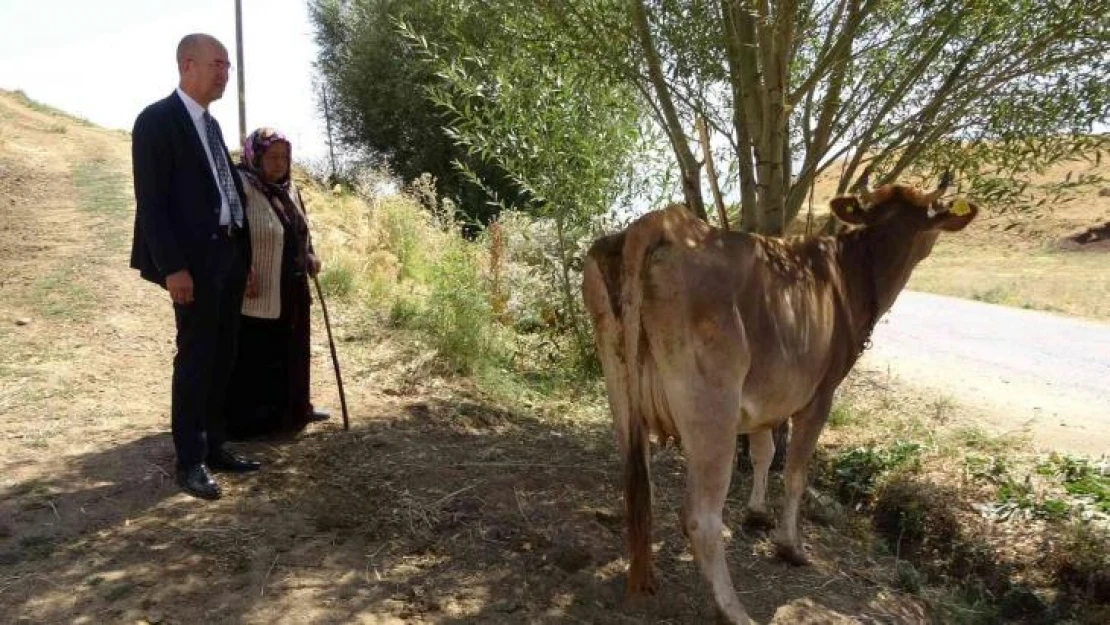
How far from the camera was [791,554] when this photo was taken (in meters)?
4.86

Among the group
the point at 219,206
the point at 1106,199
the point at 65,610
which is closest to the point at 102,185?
the point at 219,206

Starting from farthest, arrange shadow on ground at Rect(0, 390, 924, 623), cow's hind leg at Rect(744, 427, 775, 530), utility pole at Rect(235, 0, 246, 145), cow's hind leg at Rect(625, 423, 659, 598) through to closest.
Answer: utility pole at Rect(235, 0, 246, 145)
cow's hind leg at Rect(744, 427, 775, 530)
cow's hind leg at Rect(625, 423, 659, 598)
shadow on ground at Rect(0, 390, 924, 623)

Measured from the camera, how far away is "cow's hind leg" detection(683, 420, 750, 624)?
3.94 meters

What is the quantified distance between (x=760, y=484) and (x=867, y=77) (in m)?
3.13

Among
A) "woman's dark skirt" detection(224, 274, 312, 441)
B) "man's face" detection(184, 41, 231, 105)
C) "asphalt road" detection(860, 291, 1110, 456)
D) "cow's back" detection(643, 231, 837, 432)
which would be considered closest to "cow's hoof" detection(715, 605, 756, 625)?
"cow's back" detection(643, 231, 837, 432)

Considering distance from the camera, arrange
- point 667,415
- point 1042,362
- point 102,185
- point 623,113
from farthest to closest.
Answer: point 102,185, point 1042,362, point 623,113, point 667,415

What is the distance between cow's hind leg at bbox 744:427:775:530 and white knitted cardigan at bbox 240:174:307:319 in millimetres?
3063

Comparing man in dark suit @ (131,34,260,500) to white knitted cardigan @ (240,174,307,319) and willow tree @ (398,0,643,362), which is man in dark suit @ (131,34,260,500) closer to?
white knitted cardigan @ (240,174,307,319)

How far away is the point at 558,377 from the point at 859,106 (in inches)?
138

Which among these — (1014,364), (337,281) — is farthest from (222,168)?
(1014,364)

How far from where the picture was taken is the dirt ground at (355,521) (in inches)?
152

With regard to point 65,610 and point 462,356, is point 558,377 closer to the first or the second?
point 462,356

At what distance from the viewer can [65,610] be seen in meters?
Answer: 3.53

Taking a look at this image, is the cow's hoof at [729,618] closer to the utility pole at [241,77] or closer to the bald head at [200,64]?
the bald head at [200,64]
